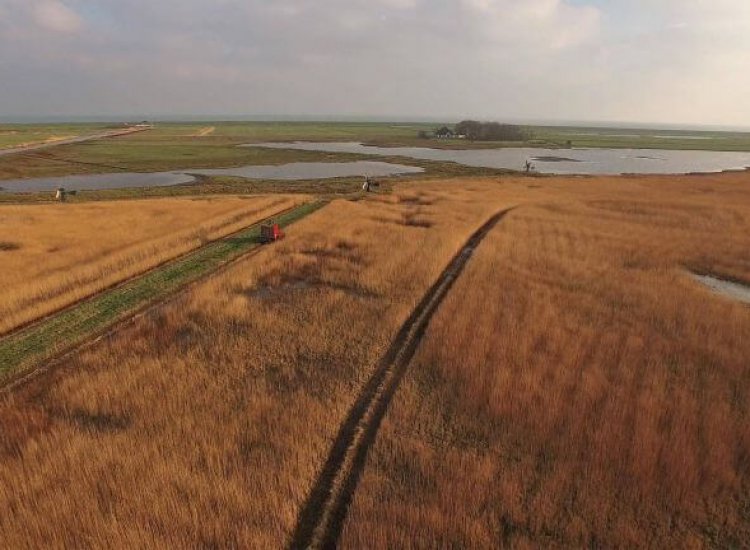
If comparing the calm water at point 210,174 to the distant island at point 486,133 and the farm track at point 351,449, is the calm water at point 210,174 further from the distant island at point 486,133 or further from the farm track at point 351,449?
the distant island at point 486,133

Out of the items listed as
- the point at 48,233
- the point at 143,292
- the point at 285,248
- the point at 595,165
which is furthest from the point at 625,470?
the point at 595,165

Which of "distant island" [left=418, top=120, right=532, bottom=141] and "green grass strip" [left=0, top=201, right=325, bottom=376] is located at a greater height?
"distant island" [left=418, top=120, right=532, bottom=141]

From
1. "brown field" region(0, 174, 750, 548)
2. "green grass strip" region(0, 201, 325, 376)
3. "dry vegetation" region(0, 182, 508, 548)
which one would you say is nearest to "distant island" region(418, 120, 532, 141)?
"green grass strip" region(0, 201, 325, 376)

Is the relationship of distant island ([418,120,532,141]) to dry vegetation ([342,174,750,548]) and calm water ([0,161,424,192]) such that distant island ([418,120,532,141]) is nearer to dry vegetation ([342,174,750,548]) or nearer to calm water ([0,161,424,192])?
calm water ([0,161,424,192])

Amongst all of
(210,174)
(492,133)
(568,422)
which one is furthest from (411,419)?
(492,133)

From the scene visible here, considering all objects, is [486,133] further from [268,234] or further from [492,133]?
[268,234]
